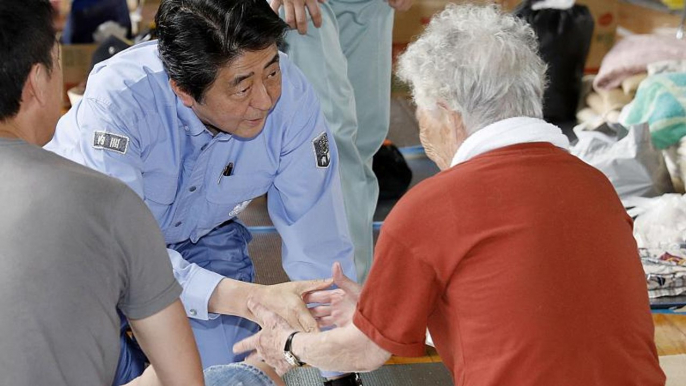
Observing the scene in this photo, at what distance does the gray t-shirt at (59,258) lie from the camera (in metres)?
1.30

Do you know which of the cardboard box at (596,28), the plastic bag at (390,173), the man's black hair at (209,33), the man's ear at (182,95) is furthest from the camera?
the cardboard box at (596,28)

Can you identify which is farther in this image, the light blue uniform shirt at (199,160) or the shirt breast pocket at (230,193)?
the shirt breast pocket at (230,193)

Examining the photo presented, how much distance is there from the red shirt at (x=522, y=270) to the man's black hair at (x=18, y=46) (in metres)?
0.60

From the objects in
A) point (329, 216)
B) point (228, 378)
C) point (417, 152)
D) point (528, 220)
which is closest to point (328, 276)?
point (329, 216)

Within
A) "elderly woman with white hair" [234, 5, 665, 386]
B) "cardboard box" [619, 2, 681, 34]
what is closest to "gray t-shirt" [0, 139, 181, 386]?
"elderly woman with white hair" [234, 5, 665, 386]

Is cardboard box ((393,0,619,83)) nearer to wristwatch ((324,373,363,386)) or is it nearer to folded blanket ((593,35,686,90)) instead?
folded blanket ((593,35,686,90))

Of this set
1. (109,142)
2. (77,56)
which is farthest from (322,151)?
(77,56)

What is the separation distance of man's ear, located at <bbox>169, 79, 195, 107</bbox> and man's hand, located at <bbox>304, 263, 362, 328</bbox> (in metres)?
0.50

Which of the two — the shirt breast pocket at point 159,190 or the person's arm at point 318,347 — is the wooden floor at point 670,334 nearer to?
the person's arm at point 318,347

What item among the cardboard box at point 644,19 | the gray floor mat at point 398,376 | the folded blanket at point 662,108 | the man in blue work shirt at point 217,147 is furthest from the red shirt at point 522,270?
the cardboard box at point 644,19

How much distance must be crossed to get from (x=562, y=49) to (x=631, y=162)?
1.16m

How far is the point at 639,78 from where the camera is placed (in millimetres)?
4387

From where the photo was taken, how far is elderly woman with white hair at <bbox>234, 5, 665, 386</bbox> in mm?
1500

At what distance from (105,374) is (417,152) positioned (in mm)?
3187
